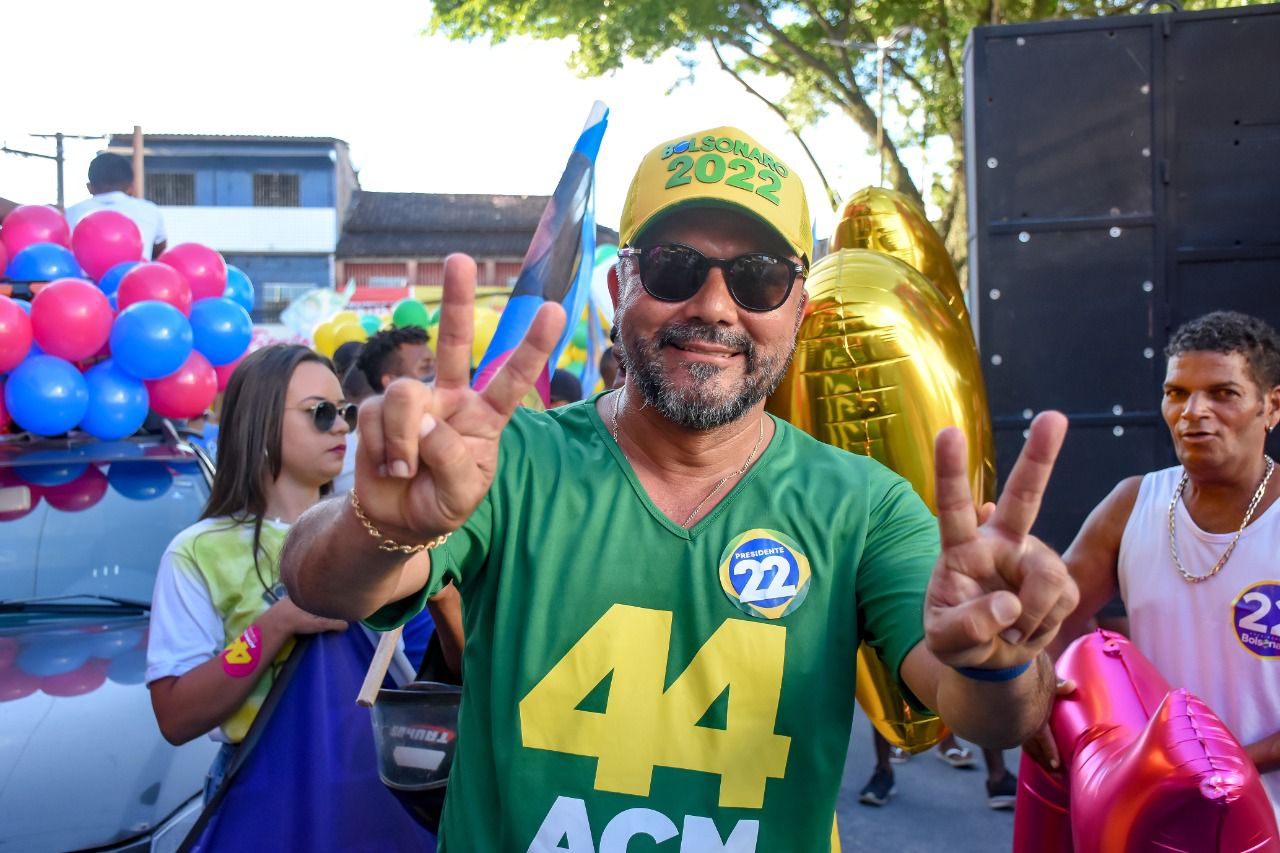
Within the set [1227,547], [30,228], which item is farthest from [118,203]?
[1227,547]

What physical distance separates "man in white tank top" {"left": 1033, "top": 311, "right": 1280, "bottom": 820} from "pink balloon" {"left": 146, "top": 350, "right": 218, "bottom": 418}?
389 cm

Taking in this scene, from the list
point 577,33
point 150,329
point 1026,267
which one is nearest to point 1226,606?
point 1026,267

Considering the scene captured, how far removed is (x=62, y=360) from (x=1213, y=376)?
4.26m

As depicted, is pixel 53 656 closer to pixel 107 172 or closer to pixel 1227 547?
pixel 1227 547

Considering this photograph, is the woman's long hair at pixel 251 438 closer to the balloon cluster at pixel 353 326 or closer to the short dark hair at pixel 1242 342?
the short dark hair at pixel 1242 342

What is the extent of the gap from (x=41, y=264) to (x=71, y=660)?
8.04 ft

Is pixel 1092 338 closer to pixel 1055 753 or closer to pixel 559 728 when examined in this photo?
pixel 1055 753

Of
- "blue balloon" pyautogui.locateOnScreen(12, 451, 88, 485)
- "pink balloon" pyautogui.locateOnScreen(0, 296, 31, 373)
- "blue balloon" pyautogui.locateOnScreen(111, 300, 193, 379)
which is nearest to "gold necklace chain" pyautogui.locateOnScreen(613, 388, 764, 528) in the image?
"blue balloon" pyautogui.locateOnScreen(12, 451, 88, 485)

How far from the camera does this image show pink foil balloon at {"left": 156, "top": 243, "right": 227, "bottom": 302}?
5727 mm

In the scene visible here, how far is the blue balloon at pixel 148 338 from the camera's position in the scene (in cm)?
481

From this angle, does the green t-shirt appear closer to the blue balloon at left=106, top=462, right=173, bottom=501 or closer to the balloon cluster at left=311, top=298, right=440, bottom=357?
the blue balloon at left=106, top=462, right=173, bottom=501

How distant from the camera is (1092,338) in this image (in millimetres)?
4340

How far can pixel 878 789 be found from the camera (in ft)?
16.5

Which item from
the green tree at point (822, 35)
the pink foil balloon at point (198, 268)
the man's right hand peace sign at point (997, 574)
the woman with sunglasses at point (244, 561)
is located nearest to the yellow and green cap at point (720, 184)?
the man's right hand peace sign at point (997, 574)
